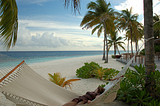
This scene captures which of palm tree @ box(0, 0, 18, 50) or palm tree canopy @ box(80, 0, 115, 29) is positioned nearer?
palm tree @ box(0, 0, 18, 50)

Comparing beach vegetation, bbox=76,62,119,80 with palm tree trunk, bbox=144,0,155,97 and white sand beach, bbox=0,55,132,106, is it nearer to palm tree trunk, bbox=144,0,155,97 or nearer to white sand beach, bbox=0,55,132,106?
white sand beach, bbox=0,55,132,106

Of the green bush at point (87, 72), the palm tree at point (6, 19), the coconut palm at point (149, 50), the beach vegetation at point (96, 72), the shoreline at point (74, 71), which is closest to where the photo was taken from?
the coconut palm at point (149, 50)

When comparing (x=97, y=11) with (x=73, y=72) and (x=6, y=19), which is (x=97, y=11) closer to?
(x=73, y=72)

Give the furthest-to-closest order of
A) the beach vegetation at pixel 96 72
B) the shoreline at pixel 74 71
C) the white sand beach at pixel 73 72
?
the beach vegetation at pixel 96 72 → the shoreline at pixel 74 71 → the white sand beach at pixel 73 72

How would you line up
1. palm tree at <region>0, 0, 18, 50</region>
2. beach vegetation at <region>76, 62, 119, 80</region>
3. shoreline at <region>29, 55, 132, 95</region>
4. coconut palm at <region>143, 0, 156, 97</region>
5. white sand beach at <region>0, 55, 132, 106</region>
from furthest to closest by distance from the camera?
1. beach vegetation at <region>76, 62, 119, 80</region>
2. shoreline at <region>29, 55, 132, 95</region>
3. white sand beach at <region>0, 55, 132, 106</region>
4. palm tree at <region>0, 0, 18, 50</region>
5. coconut palm at <region>143, 0, 156, 97</region>

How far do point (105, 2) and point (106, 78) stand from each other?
6.73 metres

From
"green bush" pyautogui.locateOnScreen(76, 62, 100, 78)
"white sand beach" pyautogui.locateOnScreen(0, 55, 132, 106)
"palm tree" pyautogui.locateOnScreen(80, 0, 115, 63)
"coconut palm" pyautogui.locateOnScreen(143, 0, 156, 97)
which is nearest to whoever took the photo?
"coconut palm" pyautogui.locateOnScreen(143, 0, 156, 97)

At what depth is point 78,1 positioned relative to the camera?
4.18 feet

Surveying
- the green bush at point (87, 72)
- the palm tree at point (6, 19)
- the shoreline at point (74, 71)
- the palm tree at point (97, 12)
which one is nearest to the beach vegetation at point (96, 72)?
the green bush at point (87, 72)

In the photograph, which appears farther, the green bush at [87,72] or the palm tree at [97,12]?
the palm tree at [97,12]

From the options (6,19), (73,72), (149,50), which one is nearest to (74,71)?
(73,72)

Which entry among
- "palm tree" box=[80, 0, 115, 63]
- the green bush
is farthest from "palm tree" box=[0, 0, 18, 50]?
"palm tree" box=[80, 0, 115, 63]

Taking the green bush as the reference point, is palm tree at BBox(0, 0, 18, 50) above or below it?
above

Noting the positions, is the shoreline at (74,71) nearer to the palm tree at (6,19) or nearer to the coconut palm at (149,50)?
the coconut palm at (149,50)
